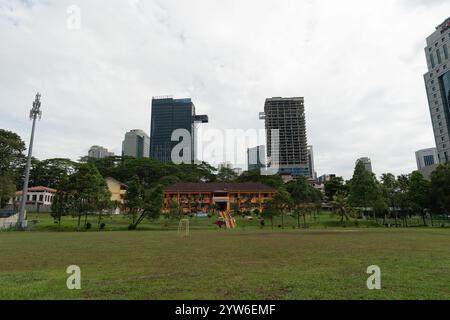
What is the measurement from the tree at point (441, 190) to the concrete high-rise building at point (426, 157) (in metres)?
99.5

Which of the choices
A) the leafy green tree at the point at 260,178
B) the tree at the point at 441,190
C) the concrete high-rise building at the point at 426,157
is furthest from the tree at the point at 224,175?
the concrete high-rise building at the point at 426,157

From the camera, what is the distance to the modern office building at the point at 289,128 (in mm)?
134000

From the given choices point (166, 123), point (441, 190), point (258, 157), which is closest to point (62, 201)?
point (441, 190)

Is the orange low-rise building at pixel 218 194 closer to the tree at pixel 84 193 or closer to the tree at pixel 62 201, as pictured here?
the tree at pixel 84 193

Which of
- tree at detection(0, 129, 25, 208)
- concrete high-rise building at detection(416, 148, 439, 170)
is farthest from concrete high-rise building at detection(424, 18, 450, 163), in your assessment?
tree at detection(0, 129, 25, 208)

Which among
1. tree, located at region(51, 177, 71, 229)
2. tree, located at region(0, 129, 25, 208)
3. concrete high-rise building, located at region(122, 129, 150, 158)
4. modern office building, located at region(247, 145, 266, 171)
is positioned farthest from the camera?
concrete high-rise building, located at region(122, 129, 150, 158)

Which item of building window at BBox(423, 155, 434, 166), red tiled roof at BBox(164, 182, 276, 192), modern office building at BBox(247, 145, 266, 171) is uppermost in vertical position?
building window at BBox(423, 155, 434, 166)

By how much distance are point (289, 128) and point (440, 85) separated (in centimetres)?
6719

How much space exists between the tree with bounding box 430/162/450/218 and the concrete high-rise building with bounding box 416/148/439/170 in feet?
327

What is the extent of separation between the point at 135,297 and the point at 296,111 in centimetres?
13736

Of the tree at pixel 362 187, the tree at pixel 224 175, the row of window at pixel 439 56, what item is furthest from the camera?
the tree at pixel 224 175

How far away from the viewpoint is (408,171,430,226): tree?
140 feet

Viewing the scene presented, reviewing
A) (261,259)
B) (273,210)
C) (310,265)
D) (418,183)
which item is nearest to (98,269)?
(261,259)

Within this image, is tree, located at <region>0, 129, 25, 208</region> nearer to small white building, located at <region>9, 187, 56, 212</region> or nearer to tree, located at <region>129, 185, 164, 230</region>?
small white building, located at <region>9, 187, 56, 212</region>
